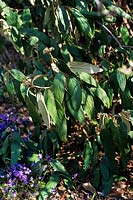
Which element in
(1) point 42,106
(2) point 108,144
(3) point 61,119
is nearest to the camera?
(1) point 42,106

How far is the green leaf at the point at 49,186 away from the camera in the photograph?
246 cm

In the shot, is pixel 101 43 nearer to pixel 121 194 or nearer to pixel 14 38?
pixel 14 38

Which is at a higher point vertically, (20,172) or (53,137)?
(53,137)

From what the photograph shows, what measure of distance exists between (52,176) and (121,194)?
441 millimetres

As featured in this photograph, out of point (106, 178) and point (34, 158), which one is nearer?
point (106, 178)

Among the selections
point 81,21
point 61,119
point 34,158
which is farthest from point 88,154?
point 81,21

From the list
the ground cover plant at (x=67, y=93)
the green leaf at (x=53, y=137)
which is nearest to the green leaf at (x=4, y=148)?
the ground cover plant at (x=67, y=93)

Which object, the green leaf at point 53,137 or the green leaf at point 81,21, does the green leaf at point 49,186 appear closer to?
the green leaf at point 53,137

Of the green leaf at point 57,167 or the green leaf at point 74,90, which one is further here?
the green leaf at point 57,167

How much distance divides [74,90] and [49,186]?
0.86 meters

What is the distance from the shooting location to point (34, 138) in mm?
3100

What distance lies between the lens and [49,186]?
8.22 ft

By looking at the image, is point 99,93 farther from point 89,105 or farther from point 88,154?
point 88,154

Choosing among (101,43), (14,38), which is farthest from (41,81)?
(101,43)
